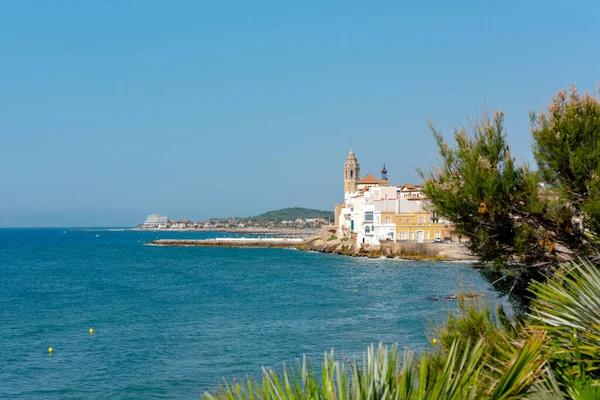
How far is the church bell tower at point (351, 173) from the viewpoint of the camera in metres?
109

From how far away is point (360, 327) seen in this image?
79.4ft

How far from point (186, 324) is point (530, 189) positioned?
64.1 feet

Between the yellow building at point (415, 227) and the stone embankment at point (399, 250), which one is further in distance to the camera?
the yellow building at point (415, 227)

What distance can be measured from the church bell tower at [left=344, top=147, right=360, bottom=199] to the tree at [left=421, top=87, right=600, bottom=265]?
327 ft

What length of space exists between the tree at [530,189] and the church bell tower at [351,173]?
327 ft

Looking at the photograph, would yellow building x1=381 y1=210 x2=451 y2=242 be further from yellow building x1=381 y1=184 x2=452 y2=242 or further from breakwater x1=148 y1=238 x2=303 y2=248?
breakwater x1=148 y1=238 x2=303 y2=248

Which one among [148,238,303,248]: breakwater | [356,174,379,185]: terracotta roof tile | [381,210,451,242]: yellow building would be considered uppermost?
[356,174,379,185]: terracotta roof tile

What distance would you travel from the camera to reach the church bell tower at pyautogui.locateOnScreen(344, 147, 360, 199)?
10934cm

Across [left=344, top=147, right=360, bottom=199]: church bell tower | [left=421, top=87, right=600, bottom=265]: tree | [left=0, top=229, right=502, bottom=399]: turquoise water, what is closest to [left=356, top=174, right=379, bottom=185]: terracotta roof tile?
[left=344, top=147, right=360, bottom=199]: church bell tower

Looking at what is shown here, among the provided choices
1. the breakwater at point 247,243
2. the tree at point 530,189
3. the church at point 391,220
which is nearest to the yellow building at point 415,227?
the church at point 391,220

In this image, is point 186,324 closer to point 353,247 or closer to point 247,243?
point 353,247

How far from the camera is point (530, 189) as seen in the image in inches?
340

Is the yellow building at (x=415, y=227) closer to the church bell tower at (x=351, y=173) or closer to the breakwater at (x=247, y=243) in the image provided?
the breakwater at (x=247, y=243)

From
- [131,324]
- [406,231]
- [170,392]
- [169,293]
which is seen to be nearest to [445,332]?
[170,392]
